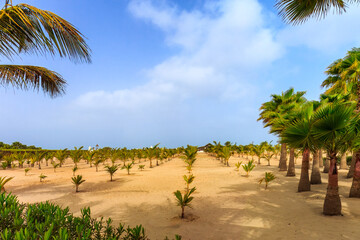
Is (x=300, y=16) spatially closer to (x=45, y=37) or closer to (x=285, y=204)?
(x=45, y=37)

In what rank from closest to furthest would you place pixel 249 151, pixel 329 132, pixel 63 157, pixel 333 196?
pixel 329 132
pixel 333 196
pixel 63 157
pixel 249 151

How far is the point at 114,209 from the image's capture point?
787cm

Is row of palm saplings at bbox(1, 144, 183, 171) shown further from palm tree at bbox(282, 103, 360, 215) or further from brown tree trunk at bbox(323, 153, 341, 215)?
brown tree trunk at bbox(323, 153, 341, 215)

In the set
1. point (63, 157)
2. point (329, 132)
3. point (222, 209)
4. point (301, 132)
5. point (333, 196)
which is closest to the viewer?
point (329, 132)

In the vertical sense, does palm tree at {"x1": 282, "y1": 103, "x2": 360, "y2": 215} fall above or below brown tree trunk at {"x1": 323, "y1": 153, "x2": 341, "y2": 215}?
above

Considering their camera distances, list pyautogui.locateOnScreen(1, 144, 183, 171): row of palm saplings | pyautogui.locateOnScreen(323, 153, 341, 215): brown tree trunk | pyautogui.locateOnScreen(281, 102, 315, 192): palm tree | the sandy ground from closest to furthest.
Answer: the sandy ground < pyautogui.locateOnScreen(281, 102, 315, 192): palm tree < pyautogui.locateOnScreen(323, 153, 341, 215): brown tree trunk < pyautogui.locateOnScreen(1, 144, 183, 171): row of palm saplings

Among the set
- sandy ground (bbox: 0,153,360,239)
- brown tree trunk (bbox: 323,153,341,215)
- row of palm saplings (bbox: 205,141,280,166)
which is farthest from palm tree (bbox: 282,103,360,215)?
row of palm saplings (bbox: 205,141,280,166)

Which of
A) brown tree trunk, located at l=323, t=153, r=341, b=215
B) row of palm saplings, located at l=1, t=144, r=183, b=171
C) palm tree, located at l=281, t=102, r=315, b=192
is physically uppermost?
palm tree, located at l=281, t=102, r=315, b=192

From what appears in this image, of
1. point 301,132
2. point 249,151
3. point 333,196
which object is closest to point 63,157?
point 301,132

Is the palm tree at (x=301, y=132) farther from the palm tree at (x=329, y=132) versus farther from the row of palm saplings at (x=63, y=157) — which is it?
the row of palm saplings at (x=63, y=157)

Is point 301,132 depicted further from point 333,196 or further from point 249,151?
point 249,151

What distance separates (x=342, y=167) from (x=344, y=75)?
38.2ft

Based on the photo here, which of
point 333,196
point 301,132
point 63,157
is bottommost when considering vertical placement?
point 63,157

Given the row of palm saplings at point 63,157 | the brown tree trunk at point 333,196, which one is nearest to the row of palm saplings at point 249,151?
the row of palm saplings at point 63,157
